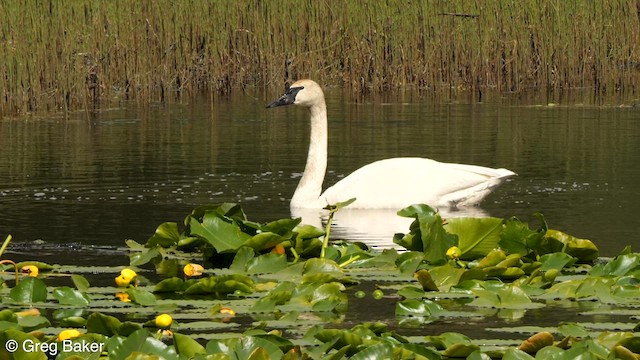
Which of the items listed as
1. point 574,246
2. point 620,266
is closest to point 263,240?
point 574,246

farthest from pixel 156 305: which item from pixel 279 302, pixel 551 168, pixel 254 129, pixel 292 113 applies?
pixel 292 113

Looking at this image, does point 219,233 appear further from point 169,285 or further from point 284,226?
point 169,285

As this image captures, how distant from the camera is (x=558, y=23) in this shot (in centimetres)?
2250

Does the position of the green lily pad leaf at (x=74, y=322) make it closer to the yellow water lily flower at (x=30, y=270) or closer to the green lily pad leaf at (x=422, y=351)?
the yellow water lily flower at (x=30, y=270)

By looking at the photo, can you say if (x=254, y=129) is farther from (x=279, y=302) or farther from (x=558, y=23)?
(x=279, y=302)

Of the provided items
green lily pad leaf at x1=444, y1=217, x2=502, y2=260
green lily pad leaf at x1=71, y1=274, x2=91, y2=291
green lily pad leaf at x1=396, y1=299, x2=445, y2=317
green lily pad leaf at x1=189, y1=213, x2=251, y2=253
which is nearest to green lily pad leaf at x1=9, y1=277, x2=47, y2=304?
green lily pad leaf at x1=71, y1=274, x2=91, y2=291

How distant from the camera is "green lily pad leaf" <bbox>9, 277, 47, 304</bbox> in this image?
770cm

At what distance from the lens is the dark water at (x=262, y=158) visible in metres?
11.5

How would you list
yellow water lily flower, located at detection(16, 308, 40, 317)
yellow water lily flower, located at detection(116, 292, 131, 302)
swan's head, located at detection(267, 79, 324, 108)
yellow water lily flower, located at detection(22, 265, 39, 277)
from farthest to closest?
swan's head, located at detection(267, 79, 324, 108) < yellow water lily flower, located at detection(22, 265, 39, 277) < yellow water lily flower, located at detection(116, 292, 131, 302) < yellow water lily flower, located at detection(16, 308, 40, 317)

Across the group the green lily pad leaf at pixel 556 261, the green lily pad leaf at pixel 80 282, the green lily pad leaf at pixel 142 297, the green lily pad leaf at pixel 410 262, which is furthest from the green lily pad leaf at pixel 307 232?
the green lily pad leaf at pixel 142 297

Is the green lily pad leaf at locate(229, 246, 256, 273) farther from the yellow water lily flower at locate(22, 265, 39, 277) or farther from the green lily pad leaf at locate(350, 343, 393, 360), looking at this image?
the green lily pad leaf at locate(350, 343, 393, 360)

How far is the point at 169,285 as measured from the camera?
26.0 feet

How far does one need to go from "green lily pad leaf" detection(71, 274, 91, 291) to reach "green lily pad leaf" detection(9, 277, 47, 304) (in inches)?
11.7

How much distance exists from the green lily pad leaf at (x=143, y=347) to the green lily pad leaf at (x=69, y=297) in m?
1.46
